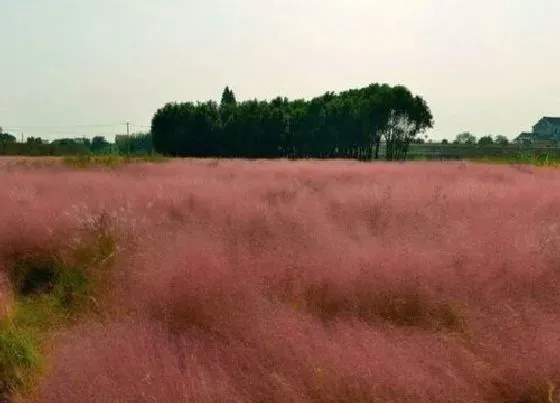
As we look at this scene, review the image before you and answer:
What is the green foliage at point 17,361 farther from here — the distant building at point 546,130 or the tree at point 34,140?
the distant building at point 546,130

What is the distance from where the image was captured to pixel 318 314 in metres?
4.29

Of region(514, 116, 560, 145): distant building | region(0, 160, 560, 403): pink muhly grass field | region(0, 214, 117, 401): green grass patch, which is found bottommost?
region(0, 214, 117, 401): green grass patch

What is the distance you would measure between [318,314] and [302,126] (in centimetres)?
4869

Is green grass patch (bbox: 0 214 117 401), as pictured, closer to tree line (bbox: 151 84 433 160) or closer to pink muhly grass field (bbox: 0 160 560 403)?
pink muhly grass field (bbox: 0 160 560 403)

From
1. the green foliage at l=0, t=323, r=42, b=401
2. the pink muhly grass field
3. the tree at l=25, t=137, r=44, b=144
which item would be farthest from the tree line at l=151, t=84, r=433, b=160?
the green foliage at l=0, t=323, r=42, b=401

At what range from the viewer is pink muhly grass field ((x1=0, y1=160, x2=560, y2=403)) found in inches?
124

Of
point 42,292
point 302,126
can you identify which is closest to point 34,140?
point 302,126

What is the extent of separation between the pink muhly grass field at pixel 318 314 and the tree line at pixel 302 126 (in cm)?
4346

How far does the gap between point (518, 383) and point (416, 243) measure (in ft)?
9.09

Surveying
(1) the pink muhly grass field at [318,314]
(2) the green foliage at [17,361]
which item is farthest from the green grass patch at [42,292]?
(1) the pink muhly grass field at [318,314]

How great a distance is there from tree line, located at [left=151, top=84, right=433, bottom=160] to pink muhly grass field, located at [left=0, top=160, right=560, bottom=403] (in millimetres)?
43461

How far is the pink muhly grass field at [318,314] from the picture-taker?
124 inches

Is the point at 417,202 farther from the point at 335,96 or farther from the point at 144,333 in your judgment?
the point at 335,96

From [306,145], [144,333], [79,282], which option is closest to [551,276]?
[144,333]
